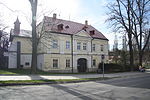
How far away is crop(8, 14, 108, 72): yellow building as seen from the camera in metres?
29.8

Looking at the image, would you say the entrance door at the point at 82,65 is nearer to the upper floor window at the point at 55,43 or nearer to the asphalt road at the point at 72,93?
the upper floor window at the point at 55,43

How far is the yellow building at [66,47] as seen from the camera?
29.8 m

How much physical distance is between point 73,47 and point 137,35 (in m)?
14.1

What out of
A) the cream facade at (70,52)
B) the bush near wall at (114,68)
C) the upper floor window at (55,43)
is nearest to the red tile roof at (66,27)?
the cream facade at (70,52)

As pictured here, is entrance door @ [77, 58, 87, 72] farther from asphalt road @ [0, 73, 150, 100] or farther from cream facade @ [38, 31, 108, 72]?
asphalt road @ [0, 73, 150, 100]

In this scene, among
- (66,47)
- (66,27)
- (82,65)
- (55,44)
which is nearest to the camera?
(55,44)

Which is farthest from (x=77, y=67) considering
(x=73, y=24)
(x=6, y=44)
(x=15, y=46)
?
(x=6, y=44)

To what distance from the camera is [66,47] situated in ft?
106

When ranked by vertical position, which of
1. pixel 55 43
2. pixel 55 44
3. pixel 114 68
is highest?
pixel 55 43

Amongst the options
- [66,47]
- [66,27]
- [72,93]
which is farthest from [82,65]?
[72,93]

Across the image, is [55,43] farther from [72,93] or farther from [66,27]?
[72,93]

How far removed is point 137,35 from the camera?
115 feet

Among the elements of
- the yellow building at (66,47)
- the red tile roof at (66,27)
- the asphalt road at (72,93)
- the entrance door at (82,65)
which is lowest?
the asphalt road at (72,93)

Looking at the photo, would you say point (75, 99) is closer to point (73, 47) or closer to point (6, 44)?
point (73, 47)
